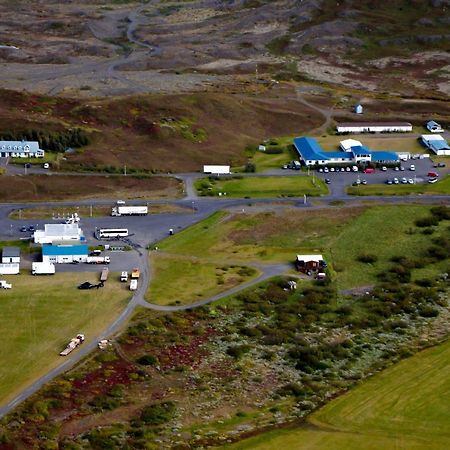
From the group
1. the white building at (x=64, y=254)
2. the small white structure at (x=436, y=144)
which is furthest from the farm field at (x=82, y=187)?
the small white structure at (x=436, y=144)

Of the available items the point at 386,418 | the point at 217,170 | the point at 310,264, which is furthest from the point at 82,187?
the point at 386,418

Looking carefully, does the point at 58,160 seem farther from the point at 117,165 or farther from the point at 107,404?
the point at 107,404

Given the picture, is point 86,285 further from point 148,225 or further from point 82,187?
point 82,187

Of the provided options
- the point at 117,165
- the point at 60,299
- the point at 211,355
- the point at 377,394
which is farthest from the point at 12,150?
the point at 377,394

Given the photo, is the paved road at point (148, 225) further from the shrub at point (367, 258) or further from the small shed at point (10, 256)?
the shrub at point (367, 258)

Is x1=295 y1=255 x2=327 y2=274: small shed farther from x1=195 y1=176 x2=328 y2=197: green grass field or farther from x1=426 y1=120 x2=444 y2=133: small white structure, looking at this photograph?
x1=426 y1=120 x2=444 y2=133: small white structure

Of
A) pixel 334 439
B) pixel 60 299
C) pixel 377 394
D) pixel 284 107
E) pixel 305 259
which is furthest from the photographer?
pixel 284 107

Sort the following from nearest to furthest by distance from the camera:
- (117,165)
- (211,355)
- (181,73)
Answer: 1. (211,355)
2. (117,165)
3. (181,73)
